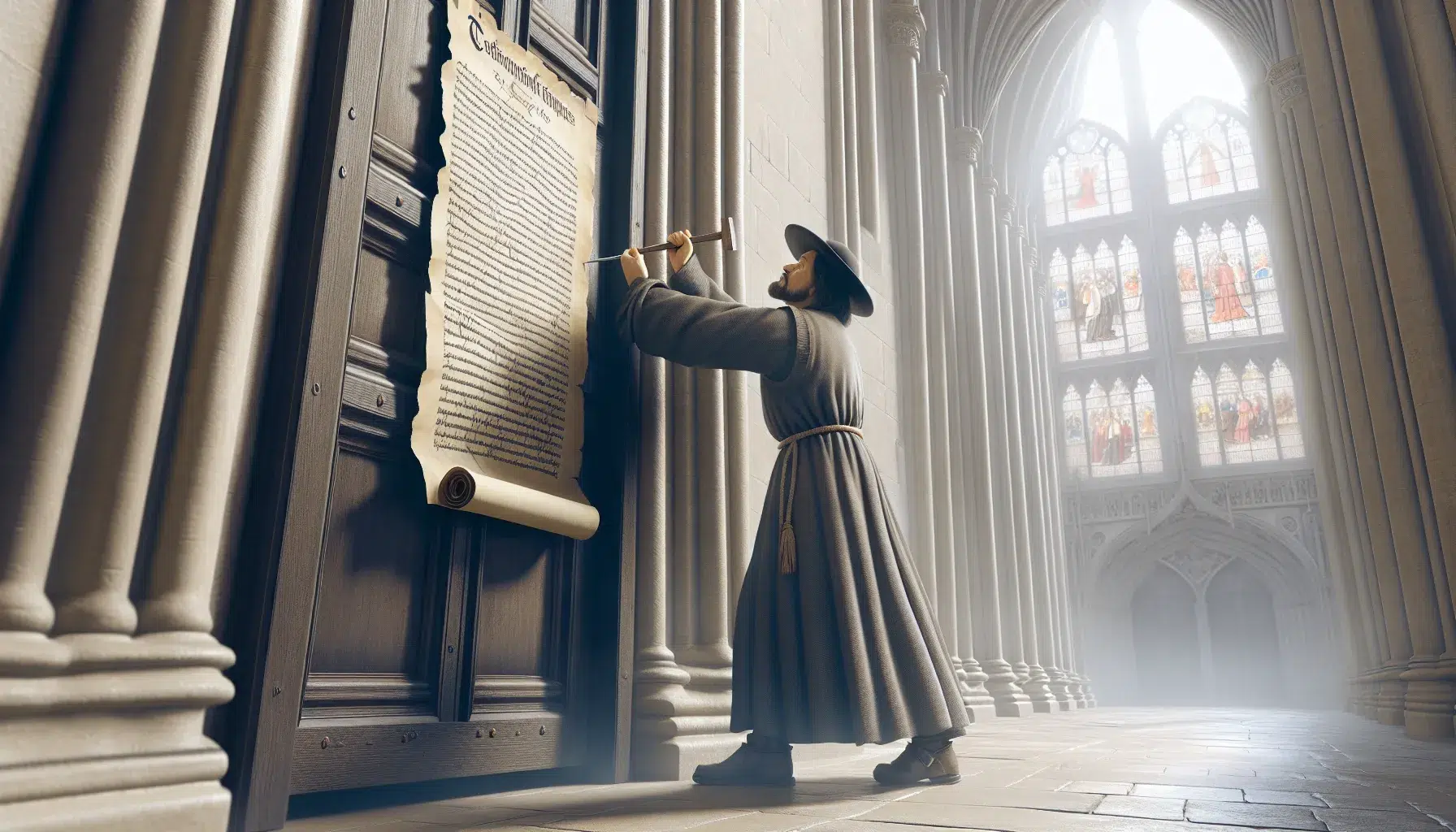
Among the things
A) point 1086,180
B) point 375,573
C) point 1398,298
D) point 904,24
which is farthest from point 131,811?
point 1086,180

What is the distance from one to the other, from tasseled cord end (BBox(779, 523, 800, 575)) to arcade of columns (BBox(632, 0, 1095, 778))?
0.57m

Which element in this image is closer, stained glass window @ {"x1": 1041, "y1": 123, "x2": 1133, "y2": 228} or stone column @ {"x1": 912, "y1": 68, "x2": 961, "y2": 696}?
stone column @ {"x1": 912, "y1": 68, "x2": 961, "y2": 696}

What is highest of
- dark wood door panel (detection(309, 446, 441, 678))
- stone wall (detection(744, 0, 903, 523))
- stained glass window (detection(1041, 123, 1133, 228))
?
stained glass window (detection(1041, 123, 1133, 228))

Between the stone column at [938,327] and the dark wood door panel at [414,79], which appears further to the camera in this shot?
the stone column at [938,327]

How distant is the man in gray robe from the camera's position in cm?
237

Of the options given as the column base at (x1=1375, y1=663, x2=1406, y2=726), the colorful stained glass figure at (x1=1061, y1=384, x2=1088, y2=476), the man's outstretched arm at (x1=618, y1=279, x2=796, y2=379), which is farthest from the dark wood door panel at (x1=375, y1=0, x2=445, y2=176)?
the colorful stained glass figure at (x1=1061, y1=384, x2=1088, y2=476)

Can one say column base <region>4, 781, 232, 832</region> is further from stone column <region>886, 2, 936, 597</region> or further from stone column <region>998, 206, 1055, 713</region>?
stone column <region>998, 206, 1055, 713</region>

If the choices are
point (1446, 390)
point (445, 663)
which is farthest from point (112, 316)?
point (1446, 390)

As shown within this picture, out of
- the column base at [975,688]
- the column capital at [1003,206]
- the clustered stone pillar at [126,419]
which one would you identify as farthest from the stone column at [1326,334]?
the clustered stone pillar at [126,419]

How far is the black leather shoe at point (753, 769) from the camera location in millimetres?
2457

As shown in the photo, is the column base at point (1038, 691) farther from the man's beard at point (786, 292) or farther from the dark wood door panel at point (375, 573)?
the dark wood door panel at point (375, 573)

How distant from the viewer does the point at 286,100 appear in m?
1.88

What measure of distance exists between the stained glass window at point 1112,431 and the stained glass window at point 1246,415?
2.57 feet

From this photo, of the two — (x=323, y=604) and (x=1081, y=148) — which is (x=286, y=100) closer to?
(x=323, y=604)
